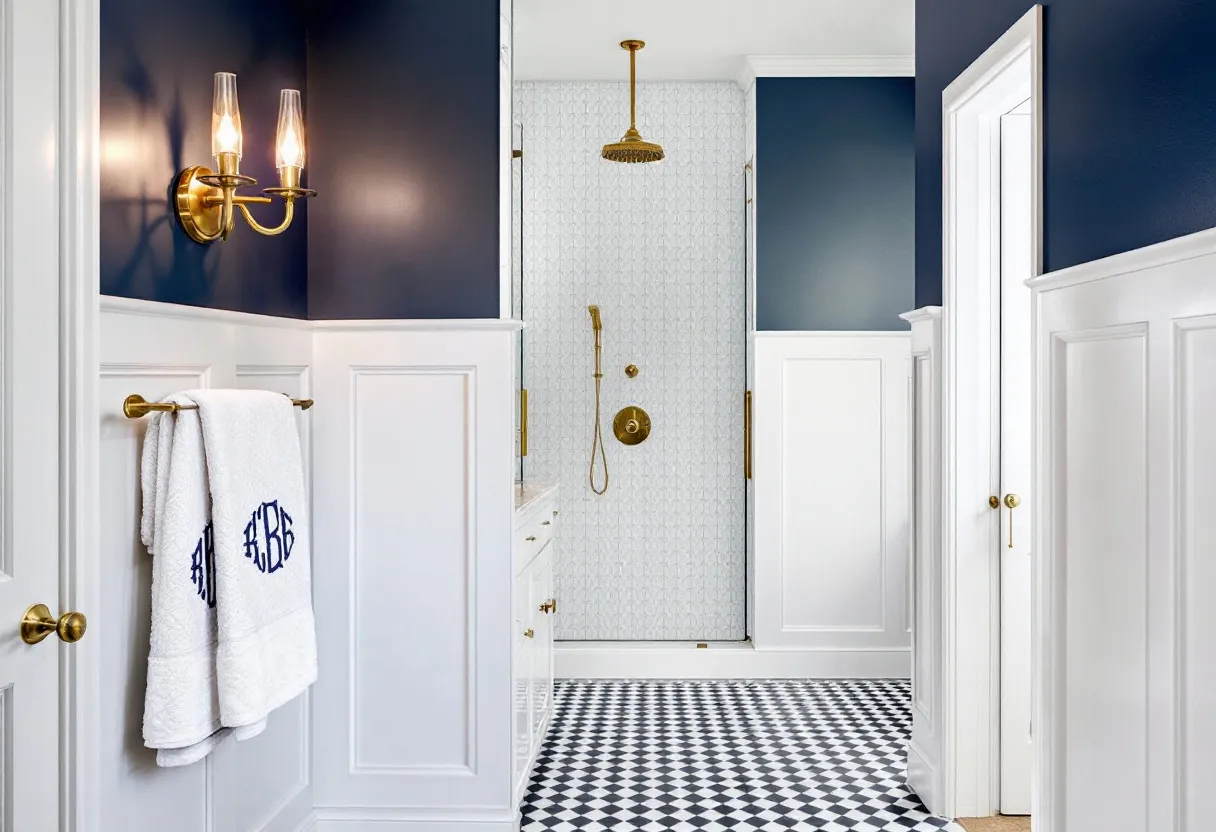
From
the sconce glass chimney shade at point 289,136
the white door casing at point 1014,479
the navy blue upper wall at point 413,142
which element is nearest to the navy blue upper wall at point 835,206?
the white door casing at point 1014,479

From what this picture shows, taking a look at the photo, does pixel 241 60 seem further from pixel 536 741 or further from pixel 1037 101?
pixel 536 741

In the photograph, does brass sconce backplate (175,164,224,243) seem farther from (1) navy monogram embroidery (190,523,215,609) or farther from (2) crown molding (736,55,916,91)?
(2) crown molding (736,55,916,91)

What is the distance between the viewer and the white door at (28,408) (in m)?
1.52

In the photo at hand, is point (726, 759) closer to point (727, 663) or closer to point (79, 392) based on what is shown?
point (727, 663)

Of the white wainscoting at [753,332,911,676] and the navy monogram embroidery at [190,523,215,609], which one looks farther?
the white wainscoting at [753,332,911,676]

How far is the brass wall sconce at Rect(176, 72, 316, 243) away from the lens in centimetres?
206

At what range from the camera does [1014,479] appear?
290 centimetres

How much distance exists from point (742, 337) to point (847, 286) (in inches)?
20.6

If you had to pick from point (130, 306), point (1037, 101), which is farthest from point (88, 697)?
point (1037, 101)

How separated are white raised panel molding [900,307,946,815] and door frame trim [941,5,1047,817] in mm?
66

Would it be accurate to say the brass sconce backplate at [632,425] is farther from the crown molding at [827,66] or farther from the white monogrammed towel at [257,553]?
the white monogrammed towel at [257,553]

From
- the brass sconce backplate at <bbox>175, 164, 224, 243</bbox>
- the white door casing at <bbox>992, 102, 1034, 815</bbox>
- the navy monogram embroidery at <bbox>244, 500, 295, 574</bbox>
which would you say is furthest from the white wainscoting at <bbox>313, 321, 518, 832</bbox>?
the white door casing at <bbox>992, 102, 1034, 815</bbox>

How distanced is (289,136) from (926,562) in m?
2.15

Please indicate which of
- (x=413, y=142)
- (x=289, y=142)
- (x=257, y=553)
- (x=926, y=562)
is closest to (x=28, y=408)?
(x=257, y=553)
